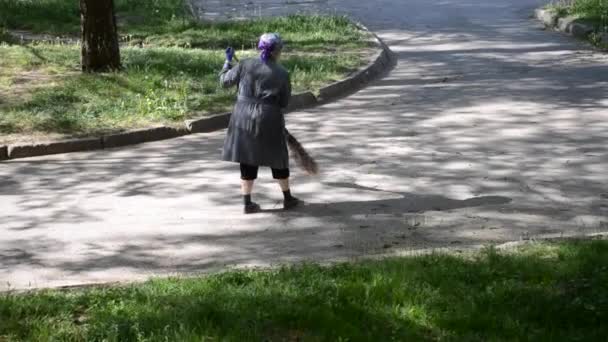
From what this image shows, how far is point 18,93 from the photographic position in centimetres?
1294

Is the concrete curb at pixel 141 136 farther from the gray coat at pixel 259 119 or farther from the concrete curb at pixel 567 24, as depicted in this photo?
the concrete curb at pixel 567 24

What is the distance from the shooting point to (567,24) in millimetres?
20719

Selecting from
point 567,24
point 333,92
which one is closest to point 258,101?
point 333,92

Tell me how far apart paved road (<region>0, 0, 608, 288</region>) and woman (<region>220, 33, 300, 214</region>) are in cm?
39

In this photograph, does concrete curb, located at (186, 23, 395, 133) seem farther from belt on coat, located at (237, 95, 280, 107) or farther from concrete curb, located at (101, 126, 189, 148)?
belt on coat, located at (237, 95, 280, 107)

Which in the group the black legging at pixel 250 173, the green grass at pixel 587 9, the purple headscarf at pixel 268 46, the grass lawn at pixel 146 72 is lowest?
the grass lawn at pixel 146 72

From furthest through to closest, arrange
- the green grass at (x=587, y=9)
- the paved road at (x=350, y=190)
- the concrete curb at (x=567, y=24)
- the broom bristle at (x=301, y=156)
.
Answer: the green grass at (x=587, y=9), the concrete curb at (x=567, y=24), the broom bristle at (x=301, y=156), the paved road at (x=350, y=190)

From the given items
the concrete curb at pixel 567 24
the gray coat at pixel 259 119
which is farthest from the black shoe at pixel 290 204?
the concrete curb at pixel 567 24

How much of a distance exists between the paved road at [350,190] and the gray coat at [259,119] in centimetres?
45

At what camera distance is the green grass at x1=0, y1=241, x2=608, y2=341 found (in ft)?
16.6

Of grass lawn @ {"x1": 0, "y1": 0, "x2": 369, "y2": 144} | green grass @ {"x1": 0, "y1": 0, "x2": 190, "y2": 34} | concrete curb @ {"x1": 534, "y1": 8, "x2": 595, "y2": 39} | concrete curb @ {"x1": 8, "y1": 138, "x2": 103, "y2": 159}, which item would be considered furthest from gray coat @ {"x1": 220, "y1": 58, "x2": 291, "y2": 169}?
green grass @ {"x1": 0, "y1": 0, "x2": 190, "y2": 34}

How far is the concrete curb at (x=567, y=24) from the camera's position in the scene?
773 inches

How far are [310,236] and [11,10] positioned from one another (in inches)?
650

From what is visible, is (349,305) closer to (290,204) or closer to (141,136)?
(290,204)
